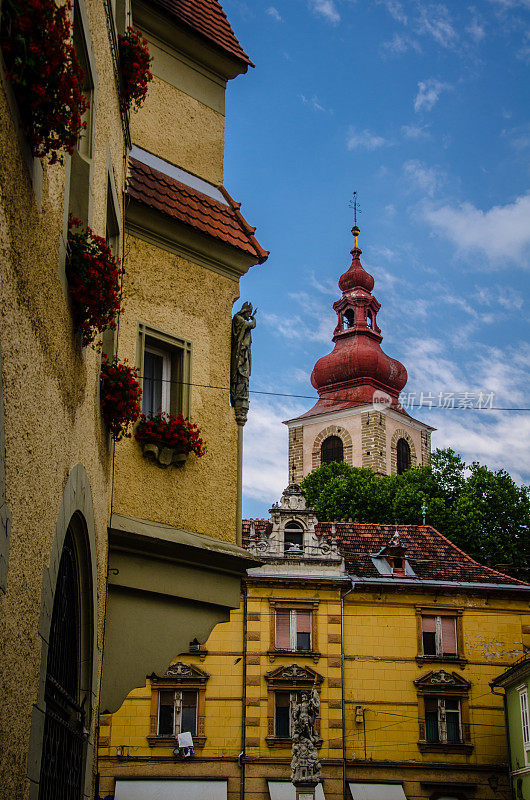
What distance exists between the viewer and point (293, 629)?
33.4 metres

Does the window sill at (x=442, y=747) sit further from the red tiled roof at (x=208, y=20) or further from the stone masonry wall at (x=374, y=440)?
the stone masonry wall at (x=374, y=440)

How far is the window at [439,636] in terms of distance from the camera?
3369cm

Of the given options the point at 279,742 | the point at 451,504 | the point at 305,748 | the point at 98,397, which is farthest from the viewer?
the point at 451,504

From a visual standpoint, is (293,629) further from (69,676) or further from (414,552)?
(69,676)

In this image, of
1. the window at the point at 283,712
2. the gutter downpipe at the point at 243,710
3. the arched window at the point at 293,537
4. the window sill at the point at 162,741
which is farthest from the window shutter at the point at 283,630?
the window sill at the point at 162,741

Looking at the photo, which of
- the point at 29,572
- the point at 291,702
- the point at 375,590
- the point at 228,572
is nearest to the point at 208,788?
the point at 291,702

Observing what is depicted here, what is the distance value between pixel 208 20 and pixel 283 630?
24332 millimetres

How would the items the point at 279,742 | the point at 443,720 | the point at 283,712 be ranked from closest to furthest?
the point at 279,742 < the point at 283,712 < the point at 443,720

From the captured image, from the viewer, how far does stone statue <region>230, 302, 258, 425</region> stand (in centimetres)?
1098

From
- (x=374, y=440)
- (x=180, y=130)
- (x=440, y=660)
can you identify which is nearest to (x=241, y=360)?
(x=180, y=130)

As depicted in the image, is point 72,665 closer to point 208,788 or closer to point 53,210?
point 53,210

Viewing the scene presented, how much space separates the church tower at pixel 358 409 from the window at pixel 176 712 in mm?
41157

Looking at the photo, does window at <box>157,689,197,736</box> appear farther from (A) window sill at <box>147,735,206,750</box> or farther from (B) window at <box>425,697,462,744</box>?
(B) window at <box>425,697,462,744</box>

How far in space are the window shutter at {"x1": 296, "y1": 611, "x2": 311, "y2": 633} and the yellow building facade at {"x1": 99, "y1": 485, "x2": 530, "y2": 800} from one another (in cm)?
7
